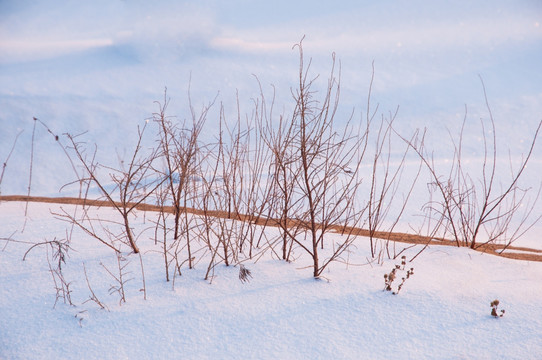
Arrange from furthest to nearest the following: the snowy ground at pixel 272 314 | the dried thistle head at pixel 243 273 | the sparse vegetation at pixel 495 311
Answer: the dried thistle head at pixel 243 273 → the sparse vegetation at pixel 495 311 → the snowy ground at pixel 272 314

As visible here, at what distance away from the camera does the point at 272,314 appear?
2611 millimetres

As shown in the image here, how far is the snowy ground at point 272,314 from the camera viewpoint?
2334 millimetres

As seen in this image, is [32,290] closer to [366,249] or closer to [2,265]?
[2,265]

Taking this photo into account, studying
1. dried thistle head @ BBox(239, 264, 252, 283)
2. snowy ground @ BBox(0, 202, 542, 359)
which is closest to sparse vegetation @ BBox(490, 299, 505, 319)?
snowy ground @ BBox(0, 202, 542, 359)

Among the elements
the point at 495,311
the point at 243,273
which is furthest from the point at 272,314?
the point at 495,311

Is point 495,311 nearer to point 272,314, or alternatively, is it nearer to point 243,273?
point 272,314

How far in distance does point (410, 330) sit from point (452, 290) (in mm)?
617

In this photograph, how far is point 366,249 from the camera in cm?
373

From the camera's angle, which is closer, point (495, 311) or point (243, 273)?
point (495, 311)

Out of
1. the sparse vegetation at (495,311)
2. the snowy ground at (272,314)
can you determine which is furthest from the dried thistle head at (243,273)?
the sparse vegetation at (495,311)

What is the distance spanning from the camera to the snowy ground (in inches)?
91.9

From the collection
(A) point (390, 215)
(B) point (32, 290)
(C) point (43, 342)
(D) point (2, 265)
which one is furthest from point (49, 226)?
(A) point (390, 215)

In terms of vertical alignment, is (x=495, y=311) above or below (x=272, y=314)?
above

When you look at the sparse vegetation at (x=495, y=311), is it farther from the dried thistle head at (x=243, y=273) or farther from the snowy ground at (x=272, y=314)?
the dried thistle head at (x=243, y=273)
